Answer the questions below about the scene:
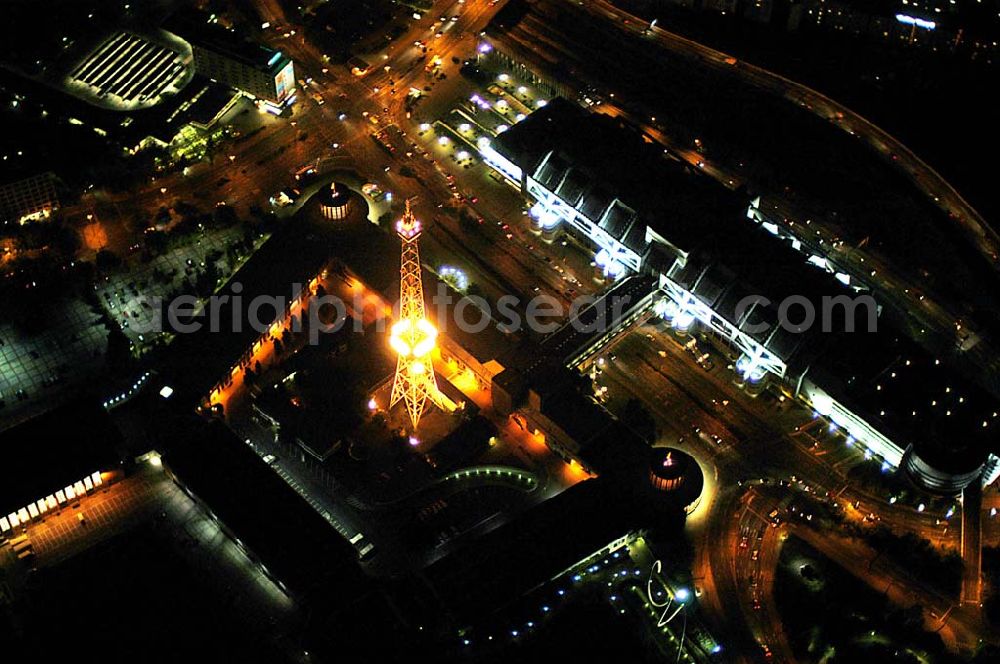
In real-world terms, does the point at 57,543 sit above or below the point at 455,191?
below

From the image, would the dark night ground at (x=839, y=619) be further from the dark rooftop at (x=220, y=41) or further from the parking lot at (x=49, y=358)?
the dark rooftop at (x=220, y=41)

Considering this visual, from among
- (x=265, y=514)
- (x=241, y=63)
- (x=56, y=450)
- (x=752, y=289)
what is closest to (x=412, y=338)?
(x=265, y=514)

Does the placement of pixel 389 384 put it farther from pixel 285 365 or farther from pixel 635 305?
pixel 635 305

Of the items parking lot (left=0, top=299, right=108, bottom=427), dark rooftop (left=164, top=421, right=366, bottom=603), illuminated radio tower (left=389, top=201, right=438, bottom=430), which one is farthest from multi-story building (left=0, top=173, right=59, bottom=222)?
illuminated radio tower (left=389, top=201, right=438, bottom=430)

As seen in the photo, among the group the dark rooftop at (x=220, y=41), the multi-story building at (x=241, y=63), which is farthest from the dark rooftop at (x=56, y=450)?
the dark rooftop at (x=220, y=41)

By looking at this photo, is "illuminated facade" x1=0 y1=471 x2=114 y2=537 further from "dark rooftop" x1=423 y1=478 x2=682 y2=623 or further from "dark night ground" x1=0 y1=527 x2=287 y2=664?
"dark rooftop" x1=423 y1=478 x2=682 y2=623

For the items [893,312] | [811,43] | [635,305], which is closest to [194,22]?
[635,305]
